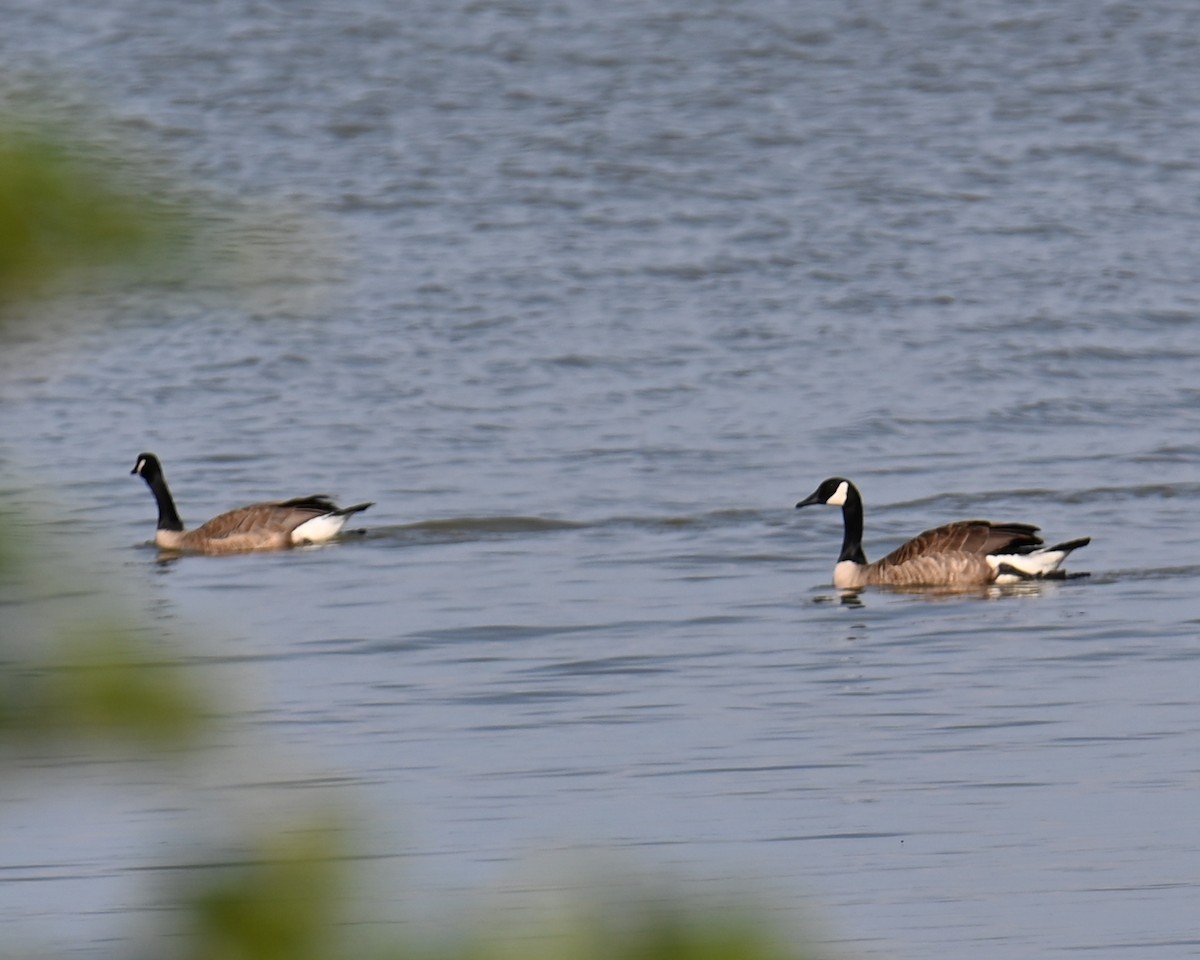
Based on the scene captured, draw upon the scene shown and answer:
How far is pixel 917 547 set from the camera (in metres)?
13.9

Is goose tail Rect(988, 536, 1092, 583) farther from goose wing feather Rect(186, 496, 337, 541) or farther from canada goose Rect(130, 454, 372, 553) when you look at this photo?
goose wing feather Rect(186, 496, 337, 541)

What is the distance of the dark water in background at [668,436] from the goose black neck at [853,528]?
46 centimetres

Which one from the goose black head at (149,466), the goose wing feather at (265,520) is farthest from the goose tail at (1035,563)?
the goose black head at (149,466)

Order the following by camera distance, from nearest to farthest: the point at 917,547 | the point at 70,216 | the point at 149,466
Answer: the point at 70,216, the point at 917,547, the point at 149,466

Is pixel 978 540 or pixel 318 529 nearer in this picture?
pixel 978 540

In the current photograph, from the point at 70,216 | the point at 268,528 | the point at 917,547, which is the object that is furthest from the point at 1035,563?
the point at 70,216

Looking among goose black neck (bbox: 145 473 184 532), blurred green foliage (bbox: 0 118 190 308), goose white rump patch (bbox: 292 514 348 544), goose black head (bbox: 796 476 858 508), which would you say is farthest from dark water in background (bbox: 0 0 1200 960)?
goose black neck (bbox: 145 473 184 532)

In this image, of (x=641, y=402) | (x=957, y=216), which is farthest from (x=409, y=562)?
(x=957, y=216)

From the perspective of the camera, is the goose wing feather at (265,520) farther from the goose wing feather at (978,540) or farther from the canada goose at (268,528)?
the goose wing feather at (978,540)

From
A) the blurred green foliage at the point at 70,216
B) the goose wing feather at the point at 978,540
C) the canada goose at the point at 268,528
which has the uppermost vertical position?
the blurred green foliage at the point at 70,216

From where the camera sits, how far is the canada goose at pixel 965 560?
13.5 m

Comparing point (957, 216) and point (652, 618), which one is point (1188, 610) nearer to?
point (652, 618)

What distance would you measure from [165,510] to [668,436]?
14.9 feet

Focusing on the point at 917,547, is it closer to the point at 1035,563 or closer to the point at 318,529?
the point at 1035,563
